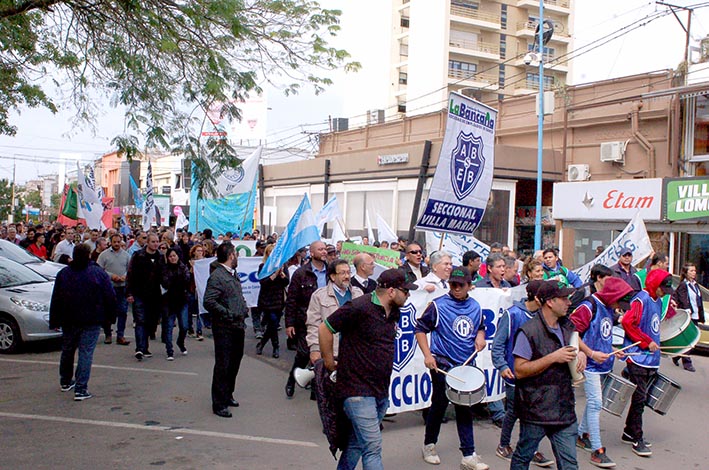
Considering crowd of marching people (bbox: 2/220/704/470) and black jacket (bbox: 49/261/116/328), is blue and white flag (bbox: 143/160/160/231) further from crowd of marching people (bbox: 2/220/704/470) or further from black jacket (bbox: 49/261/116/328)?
black jacket (bbox: 49/261/116/328)

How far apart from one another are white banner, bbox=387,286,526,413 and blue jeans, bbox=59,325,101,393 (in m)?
3.56

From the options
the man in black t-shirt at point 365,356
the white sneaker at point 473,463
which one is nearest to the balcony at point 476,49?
the white sneaker at point 473,463

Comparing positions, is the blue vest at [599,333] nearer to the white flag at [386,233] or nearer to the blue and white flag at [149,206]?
the white flag at [386,233]

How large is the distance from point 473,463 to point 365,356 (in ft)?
5.88

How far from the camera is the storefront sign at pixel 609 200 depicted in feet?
65.1

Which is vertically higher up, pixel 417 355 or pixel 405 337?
pixel 405 337

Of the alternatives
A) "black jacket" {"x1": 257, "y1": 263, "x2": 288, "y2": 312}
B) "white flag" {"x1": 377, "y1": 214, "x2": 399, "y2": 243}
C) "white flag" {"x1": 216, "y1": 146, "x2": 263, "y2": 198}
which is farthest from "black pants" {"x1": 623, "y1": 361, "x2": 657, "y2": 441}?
"white flag" {"x1": 216, "y1": 146, "x2": 263, "y2": 198}

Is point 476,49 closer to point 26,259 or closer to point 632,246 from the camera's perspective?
point 632,246

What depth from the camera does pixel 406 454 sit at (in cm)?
632

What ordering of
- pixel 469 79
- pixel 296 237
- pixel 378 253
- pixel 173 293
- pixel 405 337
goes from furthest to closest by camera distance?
pixel 469 79 → pixel 173 293 → pixel 378 253 → pixel 296 237 → pixel 405 337

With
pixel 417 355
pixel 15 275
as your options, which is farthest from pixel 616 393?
pixel 15 275

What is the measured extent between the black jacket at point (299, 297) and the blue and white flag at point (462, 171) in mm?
1578

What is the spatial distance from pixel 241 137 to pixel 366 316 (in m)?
50.2

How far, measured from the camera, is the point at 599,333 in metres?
6.34
